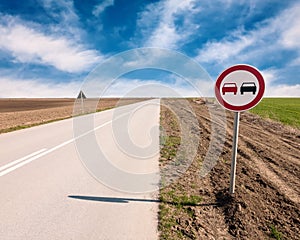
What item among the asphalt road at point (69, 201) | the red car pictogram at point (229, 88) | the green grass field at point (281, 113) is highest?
the red car pictogram at point (229, 88)

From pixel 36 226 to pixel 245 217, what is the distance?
2788mm

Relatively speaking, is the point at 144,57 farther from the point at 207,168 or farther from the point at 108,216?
the point at 108,216

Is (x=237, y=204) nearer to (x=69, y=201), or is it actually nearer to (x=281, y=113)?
(x=69, y=201)

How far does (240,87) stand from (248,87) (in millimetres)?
114

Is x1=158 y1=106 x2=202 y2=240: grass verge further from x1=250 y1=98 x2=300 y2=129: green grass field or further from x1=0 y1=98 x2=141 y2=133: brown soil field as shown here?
x1=250 y1=98 x2=300 y2=129: green grass field

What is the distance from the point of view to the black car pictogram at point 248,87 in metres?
3.25

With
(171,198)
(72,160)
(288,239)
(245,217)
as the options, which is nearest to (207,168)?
(171,198)

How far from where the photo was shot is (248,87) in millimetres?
3275

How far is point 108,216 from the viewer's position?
10.1 ft

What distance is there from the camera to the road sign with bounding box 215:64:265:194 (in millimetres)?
3217

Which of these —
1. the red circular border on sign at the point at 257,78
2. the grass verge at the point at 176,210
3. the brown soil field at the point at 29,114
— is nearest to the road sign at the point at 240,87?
the red circular border on sign at the point at 257,78

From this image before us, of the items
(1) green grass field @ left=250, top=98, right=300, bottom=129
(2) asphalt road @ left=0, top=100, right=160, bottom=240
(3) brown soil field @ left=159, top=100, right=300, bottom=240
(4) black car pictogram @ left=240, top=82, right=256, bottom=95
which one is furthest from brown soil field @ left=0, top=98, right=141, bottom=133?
(1) green grass field @ left=250, top=98, right=300, bottom=129

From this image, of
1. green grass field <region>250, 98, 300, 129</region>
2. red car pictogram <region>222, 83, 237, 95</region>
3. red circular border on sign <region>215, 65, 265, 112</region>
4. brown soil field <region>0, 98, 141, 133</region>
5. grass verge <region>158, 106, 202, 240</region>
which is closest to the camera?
grass verge <region>158, 106, 202, 240</region>

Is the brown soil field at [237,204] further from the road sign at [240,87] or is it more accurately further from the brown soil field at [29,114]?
the brown soil field at [29,114]
